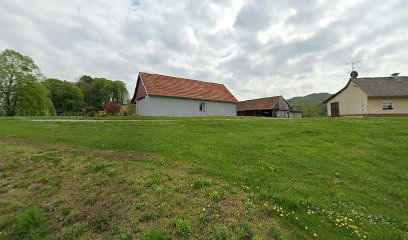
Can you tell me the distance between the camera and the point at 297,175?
19.1ft

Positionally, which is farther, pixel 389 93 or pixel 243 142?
pixel 389 93

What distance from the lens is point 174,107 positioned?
2698cm

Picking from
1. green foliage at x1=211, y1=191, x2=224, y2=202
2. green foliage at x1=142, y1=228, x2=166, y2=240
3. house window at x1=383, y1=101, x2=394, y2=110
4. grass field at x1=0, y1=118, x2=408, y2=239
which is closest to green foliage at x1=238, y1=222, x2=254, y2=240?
grass field at x1=0, y1=118, x2=408, y2=239

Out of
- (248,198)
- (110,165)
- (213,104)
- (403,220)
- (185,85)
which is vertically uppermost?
(185,85)

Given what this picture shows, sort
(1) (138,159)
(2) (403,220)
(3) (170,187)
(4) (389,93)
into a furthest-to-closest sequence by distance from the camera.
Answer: (4) (389,93)
(1) (138,159)
(3) (170,187)
(2) (403,220)

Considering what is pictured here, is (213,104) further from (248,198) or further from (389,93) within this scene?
(248,198)

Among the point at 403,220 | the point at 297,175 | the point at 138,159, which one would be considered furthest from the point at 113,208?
the point at 403,220

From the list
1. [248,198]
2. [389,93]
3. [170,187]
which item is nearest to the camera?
[248,198]

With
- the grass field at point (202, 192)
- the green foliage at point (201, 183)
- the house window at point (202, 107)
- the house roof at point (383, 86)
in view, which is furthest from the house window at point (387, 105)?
the green foliage at point (201, 183)

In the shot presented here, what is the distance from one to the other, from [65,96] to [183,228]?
238 feet

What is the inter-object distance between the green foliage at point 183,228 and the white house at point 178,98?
22.9 m

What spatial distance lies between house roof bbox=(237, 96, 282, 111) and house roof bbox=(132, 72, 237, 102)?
1059cm

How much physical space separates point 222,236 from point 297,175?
367cm

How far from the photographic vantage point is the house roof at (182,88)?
2637 cm
